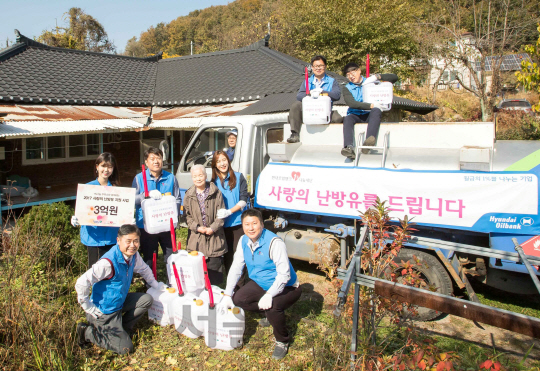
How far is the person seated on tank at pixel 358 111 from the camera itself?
15.2 feet

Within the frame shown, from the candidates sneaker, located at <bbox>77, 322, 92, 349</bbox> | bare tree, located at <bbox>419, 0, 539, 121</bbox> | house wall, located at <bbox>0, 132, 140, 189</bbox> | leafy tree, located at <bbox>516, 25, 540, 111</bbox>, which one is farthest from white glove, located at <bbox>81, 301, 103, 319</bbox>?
bare tree, located at <bbox>419, 0, 539, 121</bbox>

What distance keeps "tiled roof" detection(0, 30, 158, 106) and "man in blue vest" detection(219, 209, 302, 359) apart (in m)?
9.72

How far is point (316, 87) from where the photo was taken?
539 centimetres

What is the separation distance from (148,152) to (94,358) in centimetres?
208

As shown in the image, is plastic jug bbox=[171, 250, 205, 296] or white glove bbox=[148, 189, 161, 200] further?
white glove bbox=[148, 189, 161, 200]

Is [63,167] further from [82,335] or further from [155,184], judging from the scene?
[82,335]

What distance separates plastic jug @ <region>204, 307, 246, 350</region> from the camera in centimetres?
354

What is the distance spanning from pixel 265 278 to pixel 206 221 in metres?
1.04

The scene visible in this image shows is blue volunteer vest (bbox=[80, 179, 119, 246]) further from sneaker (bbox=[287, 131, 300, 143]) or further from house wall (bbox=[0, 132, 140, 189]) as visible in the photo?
house wall (bbox=[0, 132, 140, 189])

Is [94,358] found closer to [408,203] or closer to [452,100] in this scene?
[408,203]

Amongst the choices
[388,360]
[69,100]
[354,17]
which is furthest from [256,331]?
[354,17]

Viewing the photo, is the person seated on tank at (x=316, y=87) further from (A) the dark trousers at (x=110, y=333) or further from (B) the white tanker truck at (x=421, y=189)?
(A) the dark trousers at (x=110, y=333)

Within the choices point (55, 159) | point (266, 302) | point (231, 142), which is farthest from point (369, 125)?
point (55, 159)

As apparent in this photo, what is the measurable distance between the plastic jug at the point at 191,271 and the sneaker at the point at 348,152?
1.97m
